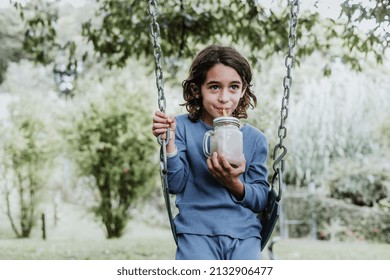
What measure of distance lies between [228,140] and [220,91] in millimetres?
236

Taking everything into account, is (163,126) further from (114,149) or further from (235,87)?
(114,149)

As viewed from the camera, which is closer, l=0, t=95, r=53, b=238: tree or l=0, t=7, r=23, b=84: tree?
l=0, t=95, r=53, b=238: tree

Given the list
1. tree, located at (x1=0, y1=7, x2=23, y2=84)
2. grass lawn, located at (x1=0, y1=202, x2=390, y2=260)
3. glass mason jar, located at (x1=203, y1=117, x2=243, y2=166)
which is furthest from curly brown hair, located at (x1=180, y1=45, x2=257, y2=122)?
tree, located at (x1=0, y1=7, x2=23, y2=84)

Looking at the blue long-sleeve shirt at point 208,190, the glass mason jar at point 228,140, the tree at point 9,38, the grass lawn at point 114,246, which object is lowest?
the grass lawn at point 114,246

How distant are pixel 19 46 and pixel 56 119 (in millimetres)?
1594

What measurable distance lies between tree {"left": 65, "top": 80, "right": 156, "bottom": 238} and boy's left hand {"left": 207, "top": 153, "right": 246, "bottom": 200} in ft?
12.0

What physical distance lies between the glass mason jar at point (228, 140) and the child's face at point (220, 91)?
0.45ft

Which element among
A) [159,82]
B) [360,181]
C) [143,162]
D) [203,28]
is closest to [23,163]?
[143,162]

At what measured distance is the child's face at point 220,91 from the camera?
171 centimetres

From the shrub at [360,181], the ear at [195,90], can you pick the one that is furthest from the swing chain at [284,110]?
the shrub at [360,181]

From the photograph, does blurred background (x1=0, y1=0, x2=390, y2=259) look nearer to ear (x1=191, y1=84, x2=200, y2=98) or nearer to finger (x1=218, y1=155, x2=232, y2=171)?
ear (x1=191, y1=84, x2=200, y2=98)

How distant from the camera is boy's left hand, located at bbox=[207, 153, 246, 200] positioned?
156cm

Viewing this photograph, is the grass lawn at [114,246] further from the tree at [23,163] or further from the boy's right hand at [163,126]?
the boy's right hand at [163,126]

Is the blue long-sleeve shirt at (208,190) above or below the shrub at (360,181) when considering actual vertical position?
above
